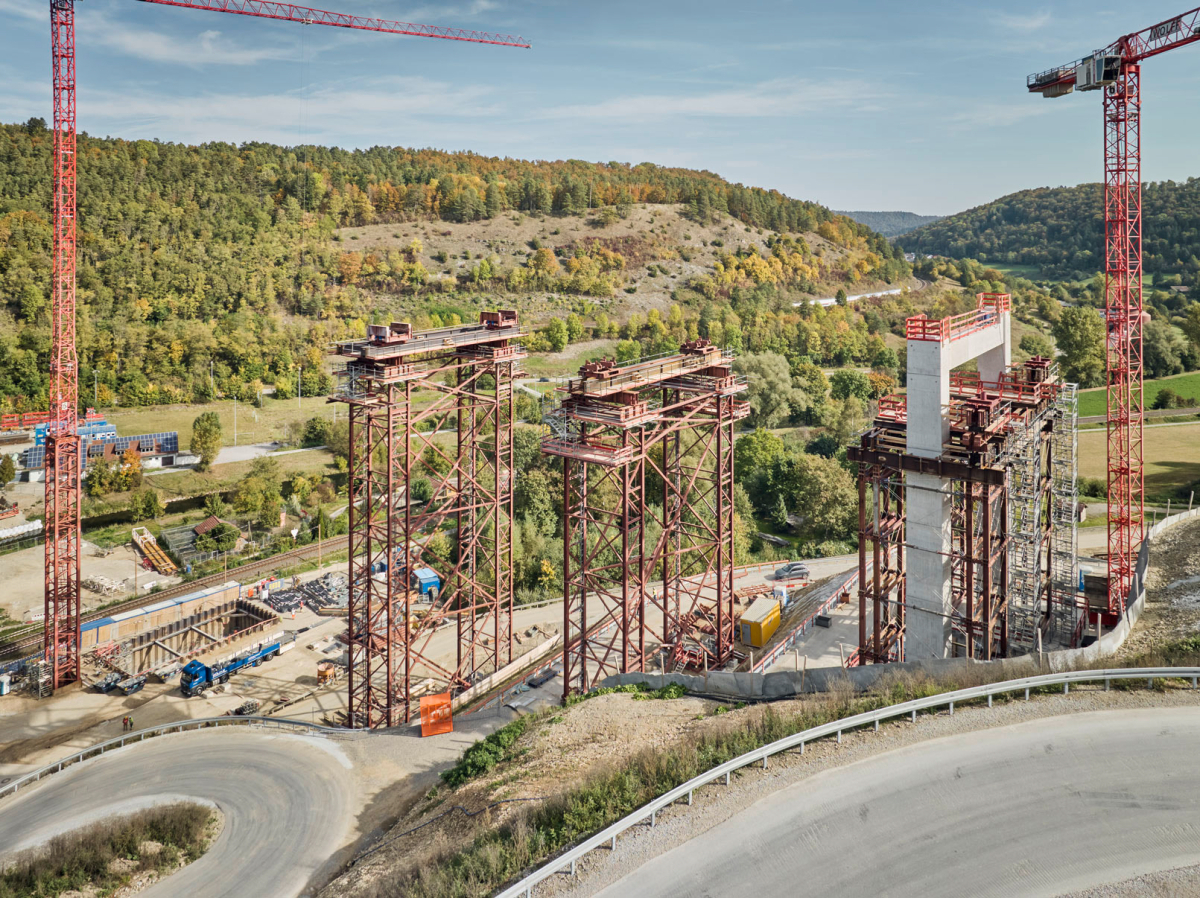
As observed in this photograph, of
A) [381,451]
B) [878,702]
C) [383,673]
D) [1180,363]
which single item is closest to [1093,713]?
[878,702]

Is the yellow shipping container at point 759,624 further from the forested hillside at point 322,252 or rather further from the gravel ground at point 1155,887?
the forested hillside at point 322,252

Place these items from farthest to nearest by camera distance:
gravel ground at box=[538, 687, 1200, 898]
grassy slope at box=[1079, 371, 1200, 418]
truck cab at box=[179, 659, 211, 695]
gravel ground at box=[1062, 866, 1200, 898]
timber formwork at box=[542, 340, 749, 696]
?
grassy slope at box=[1079, 371, 1200, 418] → truck cab at box=[179, 659, 211, 695] → timber formwork at box=[542, 340, 749, 696] → gravel ground at box=[538, 687, 1200, 898] → gravel ground at box=[1062, 866, 1200, 898]

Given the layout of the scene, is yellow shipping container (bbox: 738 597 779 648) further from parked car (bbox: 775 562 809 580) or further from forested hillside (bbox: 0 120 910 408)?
forested hillside (bbox: 0 120 910 408)

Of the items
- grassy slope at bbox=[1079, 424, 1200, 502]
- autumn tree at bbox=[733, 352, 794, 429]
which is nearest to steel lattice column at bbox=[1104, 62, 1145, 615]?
grassy slope at bbox=[1079, 424, 1200, 502]

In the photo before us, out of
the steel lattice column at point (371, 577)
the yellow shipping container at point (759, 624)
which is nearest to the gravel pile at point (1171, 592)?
the yellow shipping container at point (759, 624)

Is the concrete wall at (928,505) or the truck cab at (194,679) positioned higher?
the concrete wall at (928,505)

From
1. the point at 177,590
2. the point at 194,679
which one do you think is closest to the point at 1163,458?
the point at 194,679
